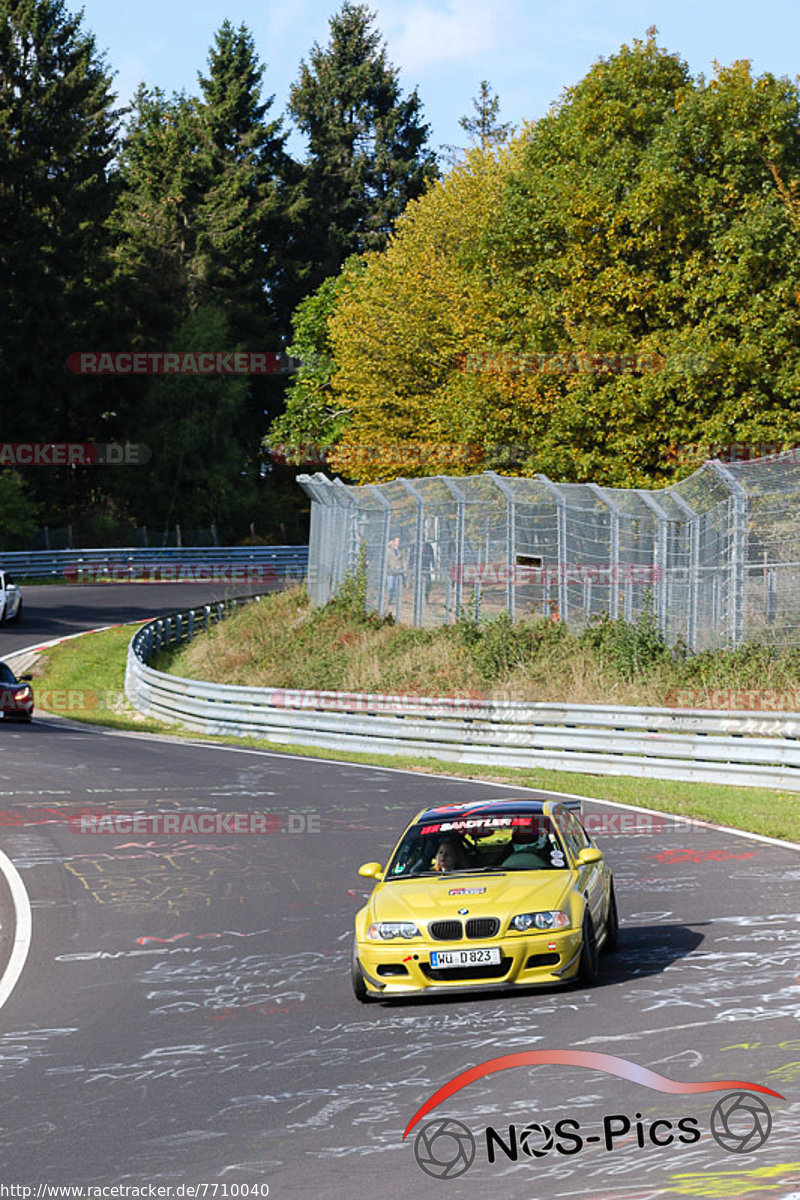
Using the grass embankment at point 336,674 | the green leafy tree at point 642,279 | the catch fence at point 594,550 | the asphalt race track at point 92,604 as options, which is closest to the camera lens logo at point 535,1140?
Result: the grass embankment at point 336,674

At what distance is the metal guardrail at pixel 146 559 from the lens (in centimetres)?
6612

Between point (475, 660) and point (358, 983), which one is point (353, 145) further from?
point (358, 983)

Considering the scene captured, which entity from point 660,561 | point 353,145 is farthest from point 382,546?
point 353,145

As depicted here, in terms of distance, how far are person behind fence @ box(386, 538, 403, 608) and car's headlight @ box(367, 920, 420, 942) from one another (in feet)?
84.9

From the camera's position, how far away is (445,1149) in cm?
682

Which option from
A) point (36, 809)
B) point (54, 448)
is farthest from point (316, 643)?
point (54, 448)

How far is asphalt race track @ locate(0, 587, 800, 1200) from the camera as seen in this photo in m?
6.64

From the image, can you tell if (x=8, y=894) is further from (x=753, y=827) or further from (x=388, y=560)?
(x=388, y=560)

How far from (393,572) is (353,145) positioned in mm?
67689

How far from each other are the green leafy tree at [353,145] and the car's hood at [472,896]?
84.6 m

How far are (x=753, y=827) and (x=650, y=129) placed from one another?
2371 cm

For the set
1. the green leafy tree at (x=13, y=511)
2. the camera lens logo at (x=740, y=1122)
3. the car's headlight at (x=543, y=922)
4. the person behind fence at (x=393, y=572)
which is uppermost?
the green leafy tree at (x=13, y=511)

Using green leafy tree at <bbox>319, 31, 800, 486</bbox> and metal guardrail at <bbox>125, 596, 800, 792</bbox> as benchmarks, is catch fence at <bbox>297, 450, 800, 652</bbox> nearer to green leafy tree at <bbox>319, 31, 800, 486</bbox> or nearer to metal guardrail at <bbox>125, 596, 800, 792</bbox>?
metal guardrail at <bbox>125, 596, 800, 792</bbox>

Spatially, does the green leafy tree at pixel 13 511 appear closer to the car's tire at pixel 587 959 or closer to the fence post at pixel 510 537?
the fence post at pixel 510 537
